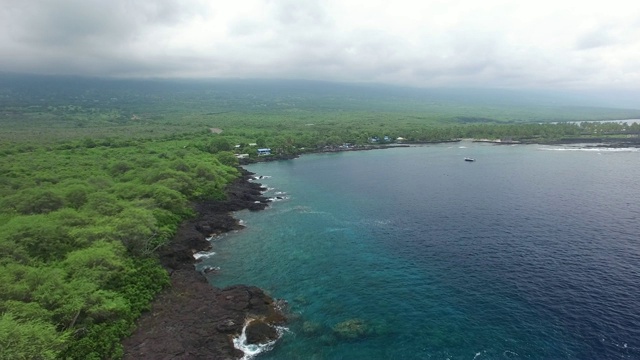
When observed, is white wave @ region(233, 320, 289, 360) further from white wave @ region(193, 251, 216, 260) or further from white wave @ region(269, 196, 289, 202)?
white wave @ region(269, 196, 289, 202)

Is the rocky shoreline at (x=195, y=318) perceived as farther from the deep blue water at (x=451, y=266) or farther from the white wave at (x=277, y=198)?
the white wave at (x=277, y=198)

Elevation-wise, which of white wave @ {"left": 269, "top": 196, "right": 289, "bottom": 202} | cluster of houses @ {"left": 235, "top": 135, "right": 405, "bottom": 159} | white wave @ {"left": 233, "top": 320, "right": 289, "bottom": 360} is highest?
cluster of houses @ {"left": 235, "top": 135, "right": 405, "bottom": 159}

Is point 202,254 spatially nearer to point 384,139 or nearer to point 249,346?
point 249,346

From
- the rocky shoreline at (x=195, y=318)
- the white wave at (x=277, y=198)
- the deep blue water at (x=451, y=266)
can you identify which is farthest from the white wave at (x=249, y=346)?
the white wave at (x=277, y=198)

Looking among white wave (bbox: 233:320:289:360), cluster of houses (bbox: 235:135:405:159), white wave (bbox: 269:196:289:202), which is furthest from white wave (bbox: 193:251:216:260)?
cluster of houses (bbox: 235:135:405:159)

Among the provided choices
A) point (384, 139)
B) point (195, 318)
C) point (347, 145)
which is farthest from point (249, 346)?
point (384, 139)

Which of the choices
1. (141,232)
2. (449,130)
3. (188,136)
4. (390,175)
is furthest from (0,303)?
(449,130)
